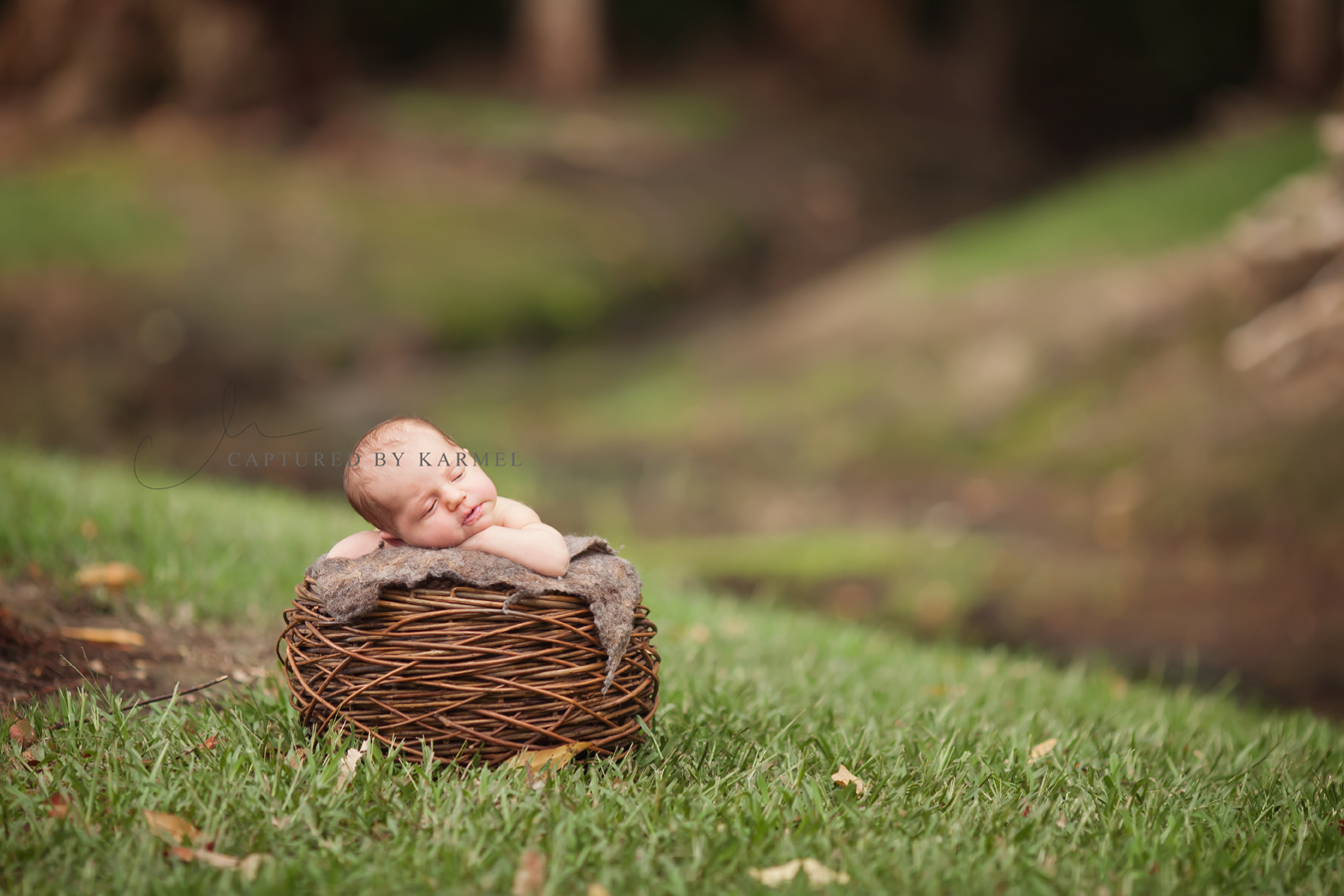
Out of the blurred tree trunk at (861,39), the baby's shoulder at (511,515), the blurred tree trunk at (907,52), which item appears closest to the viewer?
the baby's shoulder at (511,515)

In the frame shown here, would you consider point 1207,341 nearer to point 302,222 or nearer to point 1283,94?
point 1283,94

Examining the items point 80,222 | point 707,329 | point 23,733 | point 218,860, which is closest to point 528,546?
point 218,860

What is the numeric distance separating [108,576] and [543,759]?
6.45 ft

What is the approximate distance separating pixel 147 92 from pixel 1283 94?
1296 cm

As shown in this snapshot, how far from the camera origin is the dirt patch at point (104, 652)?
2910 millimetres

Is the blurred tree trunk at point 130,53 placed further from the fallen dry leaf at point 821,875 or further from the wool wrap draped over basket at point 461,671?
the fallen dry leaf at point 821,875

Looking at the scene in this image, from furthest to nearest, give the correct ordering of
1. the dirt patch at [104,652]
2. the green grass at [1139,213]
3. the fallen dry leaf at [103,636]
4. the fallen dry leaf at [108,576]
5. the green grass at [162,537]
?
the green grass at [1139,213] → the green grass at [162,537] → the fallen dry leaf at [108,576] → the fallen dry leaf at [103,636] → the dirt patch at [104,652]

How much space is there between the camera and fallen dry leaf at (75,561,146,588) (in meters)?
3.59

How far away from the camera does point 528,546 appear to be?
7.73ft

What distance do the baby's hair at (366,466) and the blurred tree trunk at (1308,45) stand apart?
13194 millimetres

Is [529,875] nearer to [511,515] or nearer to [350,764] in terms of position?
[350,764]

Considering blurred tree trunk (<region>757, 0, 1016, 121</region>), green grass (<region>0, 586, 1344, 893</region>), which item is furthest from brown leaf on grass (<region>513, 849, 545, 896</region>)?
blurred tree trunk (<region>757, 0, 1016, 121</region>)

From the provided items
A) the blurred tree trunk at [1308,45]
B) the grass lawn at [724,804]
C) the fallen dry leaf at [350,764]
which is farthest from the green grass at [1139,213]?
the fallen dry leaf at [350,764]

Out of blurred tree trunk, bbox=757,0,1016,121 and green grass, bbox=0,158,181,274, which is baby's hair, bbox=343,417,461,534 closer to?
green grass, bbox=0,158,181,274
